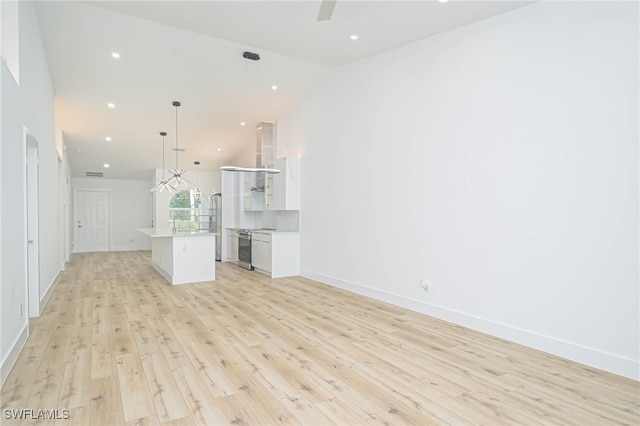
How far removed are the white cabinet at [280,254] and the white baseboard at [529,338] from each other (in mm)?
2325

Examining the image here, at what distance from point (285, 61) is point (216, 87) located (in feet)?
5.33

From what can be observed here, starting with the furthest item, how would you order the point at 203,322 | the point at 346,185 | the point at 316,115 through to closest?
the point at 316,115
the point at 346,185
the point at 203,322

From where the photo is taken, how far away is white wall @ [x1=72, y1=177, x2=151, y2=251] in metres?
12.0

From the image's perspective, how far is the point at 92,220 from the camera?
11.8 m

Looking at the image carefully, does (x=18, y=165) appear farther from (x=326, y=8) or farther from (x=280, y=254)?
(x=280, y=254)

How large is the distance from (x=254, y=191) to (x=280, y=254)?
211cm

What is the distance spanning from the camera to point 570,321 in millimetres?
3074

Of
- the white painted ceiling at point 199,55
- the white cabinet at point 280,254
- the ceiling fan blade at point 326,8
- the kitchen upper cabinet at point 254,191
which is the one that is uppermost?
the white painted ceiling at point 199,55

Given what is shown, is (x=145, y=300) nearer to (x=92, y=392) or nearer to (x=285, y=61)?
(x=92, y=392)

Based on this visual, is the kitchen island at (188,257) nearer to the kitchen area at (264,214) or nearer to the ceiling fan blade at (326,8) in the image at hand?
the kitchen area at (264,214)

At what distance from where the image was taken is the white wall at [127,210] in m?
12.0

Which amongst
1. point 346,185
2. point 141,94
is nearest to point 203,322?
point 346,185

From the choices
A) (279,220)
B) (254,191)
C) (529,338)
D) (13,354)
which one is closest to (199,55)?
(254,191)

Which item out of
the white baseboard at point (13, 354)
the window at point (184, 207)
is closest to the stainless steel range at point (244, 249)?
the window at point (184, 207)
